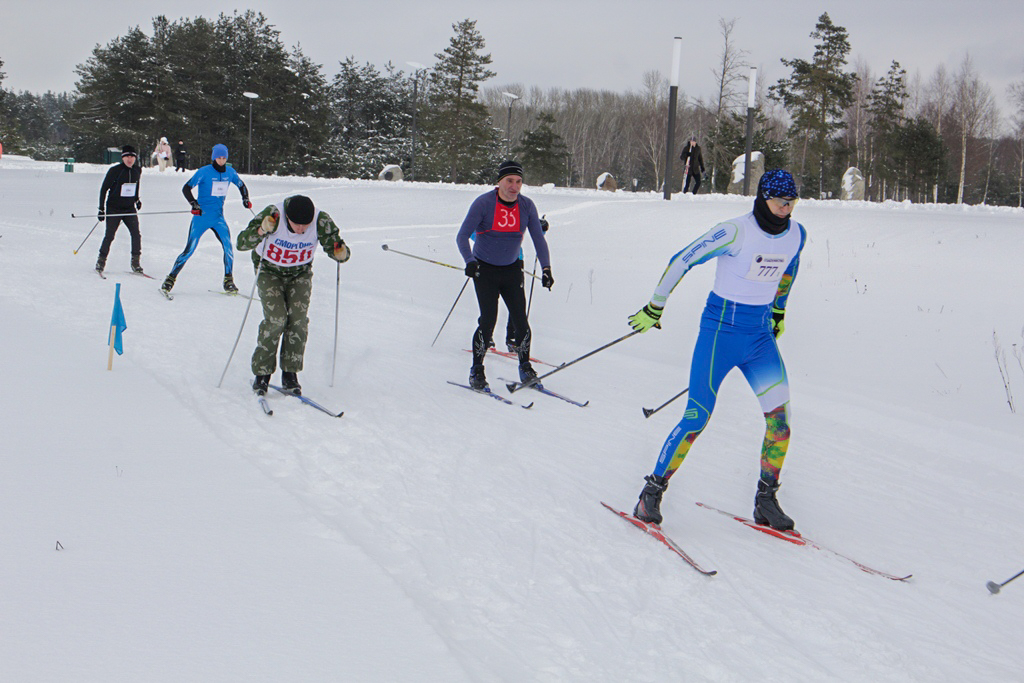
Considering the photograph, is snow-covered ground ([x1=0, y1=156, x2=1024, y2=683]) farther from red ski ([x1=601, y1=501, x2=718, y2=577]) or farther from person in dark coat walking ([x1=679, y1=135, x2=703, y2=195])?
person in dark coat walking ([x1=679, y1=135, x2=703, y2=195])

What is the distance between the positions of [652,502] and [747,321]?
3.35 ft

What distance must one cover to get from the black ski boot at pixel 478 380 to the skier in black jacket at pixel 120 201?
634cm

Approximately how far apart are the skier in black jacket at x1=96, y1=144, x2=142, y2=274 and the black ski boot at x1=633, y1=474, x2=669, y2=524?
8949mm

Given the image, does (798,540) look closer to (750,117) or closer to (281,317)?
(281,317)

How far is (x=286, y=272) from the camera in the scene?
19.4ft

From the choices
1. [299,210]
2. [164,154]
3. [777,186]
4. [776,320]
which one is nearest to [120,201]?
[299,210]

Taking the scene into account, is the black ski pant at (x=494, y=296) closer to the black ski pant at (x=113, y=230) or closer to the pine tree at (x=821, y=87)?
the black ski pant at (x=113, y=230)

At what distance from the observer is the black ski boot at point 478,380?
672cm

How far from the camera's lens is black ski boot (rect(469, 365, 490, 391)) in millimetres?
6715

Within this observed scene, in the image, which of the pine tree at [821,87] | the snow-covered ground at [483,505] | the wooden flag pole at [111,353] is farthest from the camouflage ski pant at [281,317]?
the pine tree at [821,87]

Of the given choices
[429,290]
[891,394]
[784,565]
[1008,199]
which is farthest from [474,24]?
[784,565]

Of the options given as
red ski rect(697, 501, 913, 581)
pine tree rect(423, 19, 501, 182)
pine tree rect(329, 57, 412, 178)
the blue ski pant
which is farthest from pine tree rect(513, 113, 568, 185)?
red ski rect(697, 501, 913, 581)

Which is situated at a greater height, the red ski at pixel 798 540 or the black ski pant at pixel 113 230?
the black ski pant at pixel 113 230

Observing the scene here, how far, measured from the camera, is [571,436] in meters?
5.64
